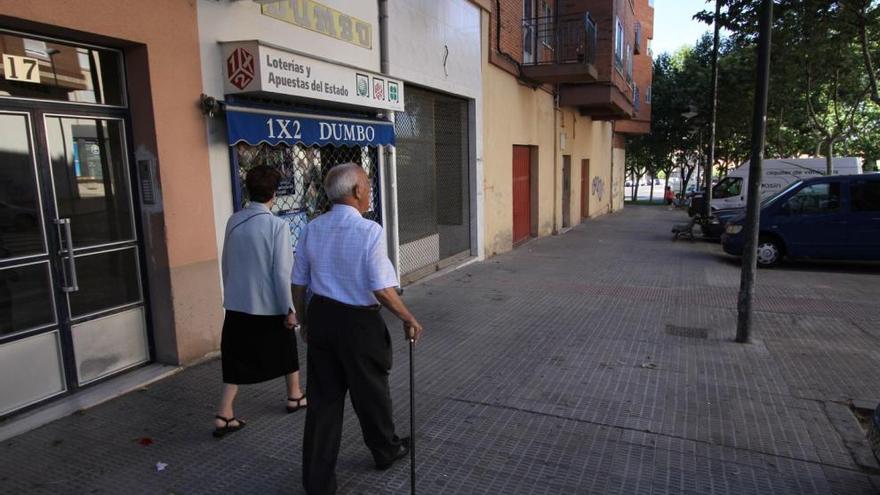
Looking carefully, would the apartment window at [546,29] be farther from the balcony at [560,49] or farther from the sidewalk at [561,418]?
the sidewalk at [561,418]

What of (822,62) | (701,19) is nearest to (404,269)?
(701,19)

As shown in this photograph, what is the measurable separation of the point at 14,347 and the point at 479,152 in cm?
825

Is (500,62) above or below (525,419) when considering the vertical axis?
above

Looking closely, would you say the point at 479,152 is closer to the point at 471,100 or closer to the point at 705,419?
the point at 471,100

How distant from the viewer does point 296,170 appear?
6312 millimetres

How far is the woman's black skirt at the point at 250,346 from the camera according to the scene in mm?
3605

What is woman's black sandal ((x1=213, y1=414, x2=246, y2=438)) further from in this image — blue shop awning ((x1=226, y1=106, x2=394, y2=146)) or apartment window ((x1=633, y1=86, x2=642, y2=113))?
apartment window ((x1=633, y1=86, x2=642, y2=113))

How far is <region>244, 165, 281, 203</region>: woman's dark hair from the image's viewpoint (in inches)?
140

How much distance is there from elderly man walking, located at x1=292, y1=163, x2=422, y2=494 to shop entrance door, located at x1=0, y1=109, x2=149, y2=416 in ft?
7.27

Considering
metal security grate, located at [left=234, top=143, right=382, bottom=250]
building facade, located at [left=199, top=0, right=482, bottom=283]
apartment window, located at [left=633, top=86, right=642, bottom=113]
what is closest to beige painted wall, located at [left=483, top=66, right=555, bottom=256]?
building facade, located at [left=199, top=0, right=482, bottom=283]

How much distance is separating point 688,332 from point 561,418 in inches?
112

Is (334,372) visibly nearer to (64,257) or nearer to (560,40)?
(64,257)

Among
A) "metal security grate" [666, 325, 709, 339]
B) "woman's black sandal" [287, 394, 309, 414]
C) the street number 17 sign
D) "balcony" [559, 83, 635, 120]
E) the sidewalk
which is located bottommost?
"metal security grate" [666, 325, 709, 339]

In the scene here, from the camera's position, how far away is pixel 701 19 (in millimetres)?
15906
